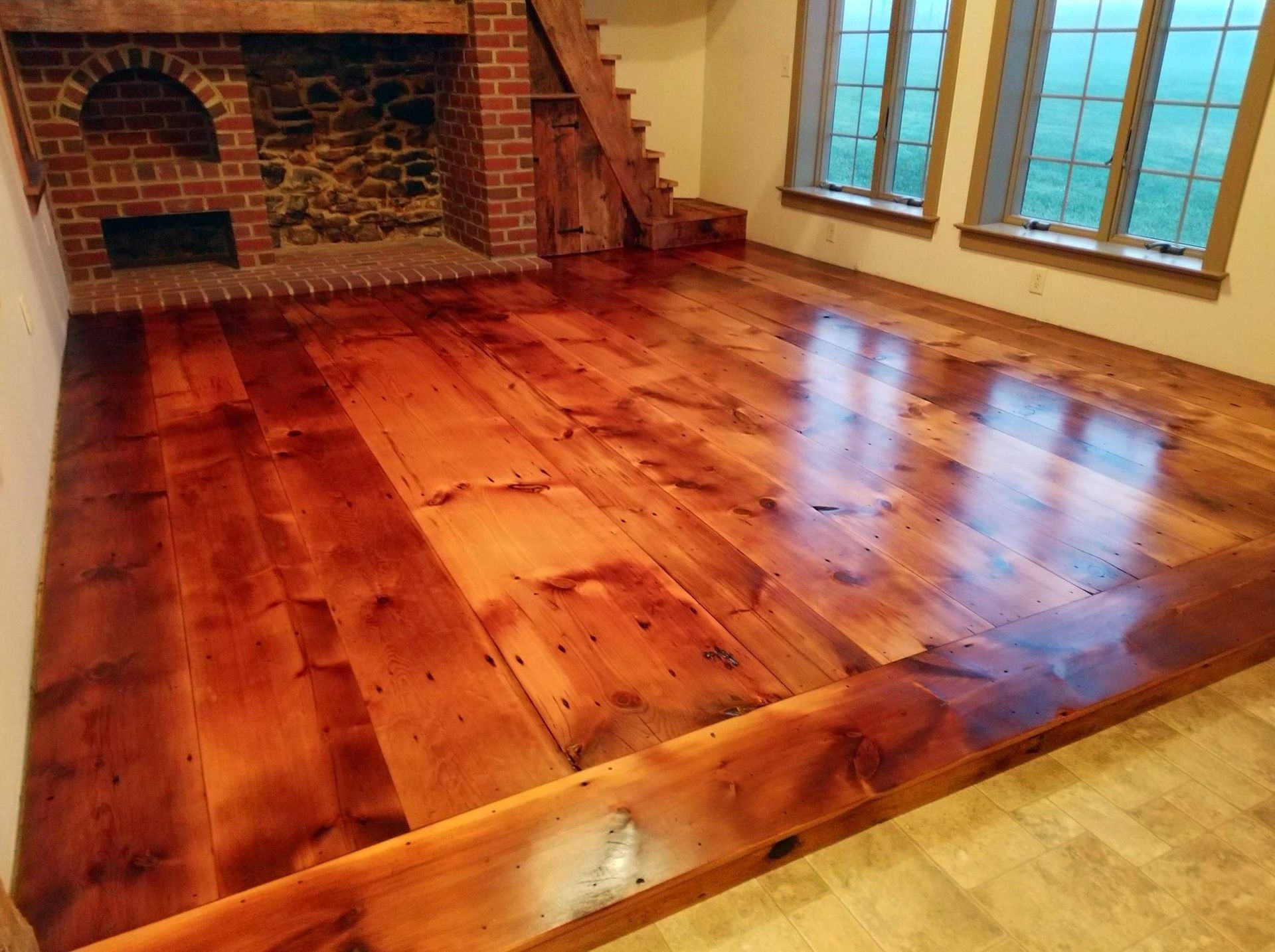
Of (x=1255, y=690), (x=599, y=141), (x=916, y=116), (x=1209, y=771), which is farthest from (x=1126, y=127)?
(x=1209, y=771)

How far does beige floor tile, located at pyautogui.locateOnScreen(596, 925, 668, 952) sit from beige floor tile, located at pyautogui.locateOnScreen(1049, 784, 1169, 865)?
30.9 inches

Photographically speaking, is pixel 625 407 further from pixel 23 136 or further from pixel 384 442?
pixel 23 136

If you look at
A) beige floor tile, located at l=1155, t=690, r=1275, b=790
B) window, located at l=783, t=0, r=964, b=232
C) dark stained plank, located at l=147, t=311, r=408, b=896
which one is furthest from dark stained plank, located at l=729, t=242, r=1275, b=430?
dark stained plank, located at l=147, t=311, r=408, b=896

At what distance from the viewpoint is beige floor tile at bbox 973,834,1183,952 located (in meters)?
1.43

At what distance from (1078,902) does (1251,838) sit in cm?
39

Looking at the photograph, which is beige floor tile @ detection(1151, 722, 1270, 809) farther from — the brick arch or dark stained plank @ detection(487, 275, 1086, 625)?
the brick arch

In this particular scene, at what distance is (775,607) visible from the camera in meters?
2.13

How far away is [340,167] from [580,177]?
1438mm

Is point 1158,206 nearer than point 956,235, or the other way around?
point 1158,206

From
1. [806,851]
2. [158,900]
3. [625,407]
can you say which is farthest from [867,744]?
[625,407]

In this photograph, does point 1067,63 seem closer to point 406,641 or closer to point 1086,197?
point 1086,197

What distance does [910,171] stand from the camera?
527cm

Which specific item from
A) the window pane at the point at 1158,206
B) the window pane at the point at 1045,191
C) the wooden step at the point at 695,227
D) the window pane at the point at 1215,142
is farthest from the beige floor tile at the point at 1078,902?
the wooden step at the point at 695,227

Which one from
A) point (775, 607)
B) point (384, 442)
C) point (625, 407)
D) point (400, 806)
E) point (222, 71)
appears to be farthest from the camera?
point (222, 71)
